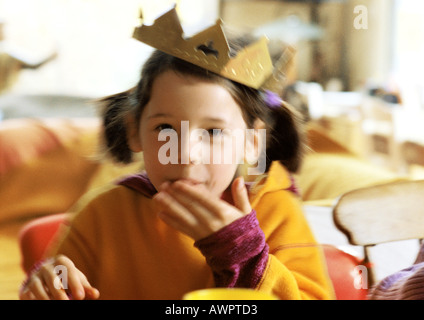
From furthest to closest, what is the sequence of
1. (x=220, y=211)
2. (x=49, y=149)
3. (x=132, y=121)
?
(x=49, y=149) → (x=132, y=121) → (x=220, y=211)

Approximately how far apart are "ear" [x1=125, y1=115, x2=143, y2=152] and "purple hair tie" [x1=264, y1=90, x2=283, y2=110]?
0.44 ft

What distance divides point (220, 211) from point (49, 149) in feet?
1.75

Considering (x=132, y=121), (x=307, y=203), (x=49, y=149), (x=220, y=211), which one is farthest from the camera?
(x=49, y=149)

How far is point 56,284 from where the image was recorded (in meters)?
0.44

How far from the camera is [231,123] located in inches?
17.5

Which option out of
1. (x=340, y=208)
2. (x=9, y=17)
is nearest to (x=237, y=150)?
(x=340, y=208)

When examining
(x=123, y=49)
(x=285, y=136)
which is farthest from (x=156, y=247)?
(x=123, y=49)

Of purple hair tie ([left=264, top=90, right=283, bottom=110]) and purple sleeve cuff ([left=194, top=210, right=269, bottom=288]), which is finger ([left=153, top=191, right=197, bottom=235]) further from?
purple hair tie ([left=264, top=90, right=283, bottom=110])

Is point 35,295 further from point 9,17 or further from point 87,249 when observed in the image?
point 9,17

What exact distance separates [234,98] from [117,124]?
0.15 metres

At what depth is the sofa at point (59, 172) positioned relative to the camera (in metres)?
0.65

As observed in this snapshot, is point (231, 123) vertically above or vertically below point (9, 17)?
below

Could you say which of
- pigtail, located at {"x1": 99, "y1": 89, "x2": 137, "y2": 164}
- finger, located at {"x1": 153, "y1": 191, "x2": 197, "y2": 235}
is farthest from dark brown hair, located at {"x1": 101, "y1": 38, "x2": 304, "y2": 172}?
finger, located at {"x1": 153, "y1": 191, "x2": 197, "y2": 235}
